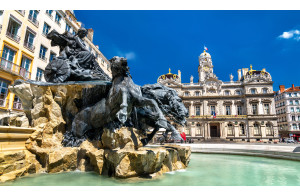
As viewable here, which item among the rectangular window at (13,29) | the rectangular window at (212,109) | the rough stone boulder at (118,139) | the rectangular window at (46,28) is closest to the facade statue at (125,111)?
the rough stone boulder at (118,139)

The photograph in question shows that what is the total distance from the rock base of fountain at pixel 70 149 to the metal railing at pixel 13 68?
37.0 ft

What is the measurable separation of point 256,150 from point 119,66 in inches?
366

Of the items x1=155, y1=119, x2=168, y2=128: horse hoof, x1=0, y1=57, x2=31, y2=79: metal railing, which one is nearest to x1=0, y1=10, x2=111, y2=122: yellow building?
x1=0, y1=57, x2=31, y2=79: metal railing

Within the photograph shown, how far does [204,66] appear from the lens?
50656 mm

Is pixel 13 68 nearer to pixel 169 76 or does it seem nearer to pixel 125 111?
pixel 125 111

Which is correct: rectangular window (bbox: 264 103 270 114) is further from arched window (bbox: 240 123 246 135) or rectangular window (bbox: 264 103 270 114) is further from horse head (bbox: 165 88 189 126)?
horse head (bbox: 165 88 189 126)

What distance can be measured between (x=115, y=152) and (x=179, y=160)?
8.36ft

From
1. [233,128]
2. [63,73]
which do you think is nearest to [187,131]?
[233,128]

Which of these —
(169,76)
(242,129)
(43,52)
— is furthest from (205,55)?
(43,52)

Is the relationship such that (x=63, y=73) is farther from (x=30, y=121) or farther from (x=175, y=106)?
(x=175, y=106)

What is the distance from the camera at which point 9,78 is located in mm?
14422

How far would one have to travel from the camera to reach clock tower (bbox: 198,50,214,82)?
4956 centimetres

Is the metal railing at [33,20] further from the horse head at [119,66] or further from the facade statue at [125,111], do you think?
the horse head at [119,66]

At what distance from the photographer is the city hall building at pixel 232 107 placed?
1625 inches
